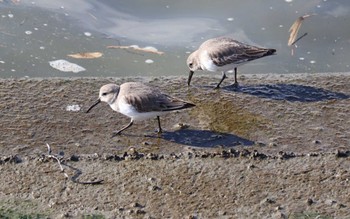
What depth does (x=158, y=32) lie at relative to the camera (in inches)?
283

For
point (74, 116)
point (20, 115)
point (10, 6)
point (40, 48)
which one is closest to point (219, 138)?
point (74, 116)

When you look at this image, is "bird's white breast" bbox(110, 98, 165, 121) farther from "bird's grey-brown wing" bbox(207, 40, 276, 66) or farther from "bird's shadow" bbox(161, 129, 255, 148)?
"bird's grey-brown wing" bbox(207, 40, 276, 66)

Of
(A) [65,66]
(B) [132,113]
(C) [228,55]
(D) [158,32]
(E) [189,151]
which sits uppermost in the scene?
(D) [158,32]

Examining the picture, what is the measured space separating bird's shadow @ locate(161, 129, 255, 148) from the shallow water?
182 cm

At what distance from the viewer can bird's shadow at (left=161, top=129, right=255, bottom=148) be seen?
4.46 m

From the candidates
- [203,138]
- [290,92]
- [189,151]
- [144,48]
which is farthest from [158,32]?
[189,151]

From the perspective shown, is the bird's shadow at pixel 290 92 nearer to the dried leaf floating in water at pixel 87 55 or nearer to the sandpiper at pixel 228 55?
the sandpiper at pixel 228 55

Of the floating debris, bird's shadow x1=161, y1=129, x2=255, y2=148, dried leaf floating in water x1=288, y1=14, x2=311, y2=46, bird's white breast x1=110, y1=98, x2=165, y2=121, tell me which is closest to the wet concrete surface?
bird's shadow x1=161, y1=129, x2=255, y2=148

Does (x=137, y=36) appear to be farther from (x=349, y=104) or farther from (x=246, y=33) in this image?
(x=349, y=104)

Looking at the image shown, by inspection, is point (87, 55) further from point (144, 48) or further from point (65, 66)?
point (144, 48)

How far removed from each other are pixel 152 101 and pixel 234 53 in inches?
48.7

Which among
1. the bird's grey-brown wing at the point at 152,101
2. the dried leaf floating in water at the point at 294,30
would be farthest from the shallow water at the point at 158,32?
the bird's grey-brown wing at the point at 152,101

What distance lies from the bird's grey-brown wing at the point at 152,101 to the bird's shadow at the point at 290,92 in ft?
2.48

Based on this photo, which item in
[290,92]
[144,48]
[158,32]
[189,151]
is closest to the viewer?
[189,151]
